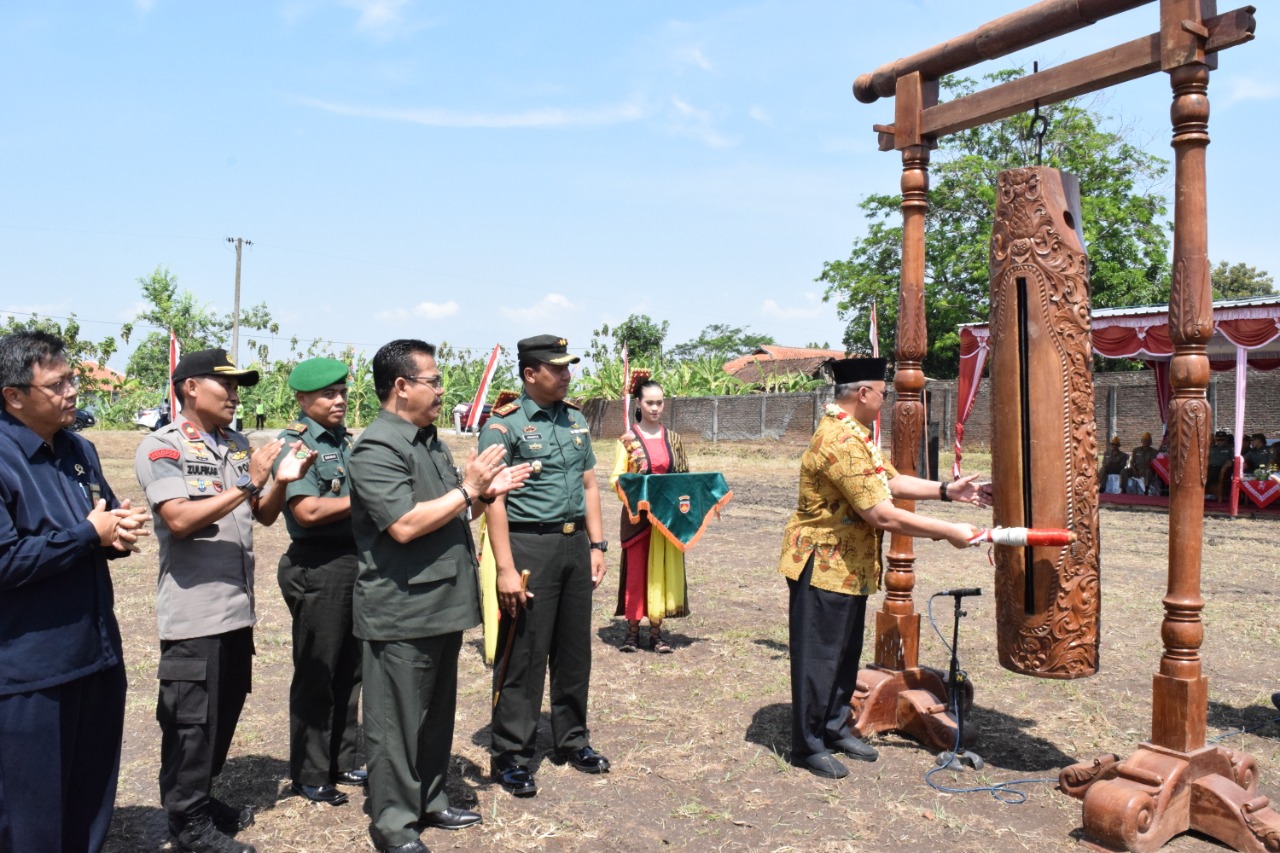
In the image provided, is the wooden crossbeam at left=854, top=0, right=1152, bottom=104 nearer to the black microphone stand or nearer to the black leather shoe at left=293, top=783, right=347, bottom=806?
the black microphone stand

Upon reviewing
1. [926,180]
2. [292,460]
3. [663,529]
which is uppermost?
[926,180]

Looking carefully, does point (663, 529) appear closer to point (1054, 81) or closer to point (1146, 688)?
point (1146, 688)

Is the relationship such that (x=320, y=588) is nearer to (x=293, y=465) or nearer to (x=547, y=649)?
(x=293, y=465)

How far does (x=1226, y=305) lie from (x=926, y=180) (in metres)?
10.2

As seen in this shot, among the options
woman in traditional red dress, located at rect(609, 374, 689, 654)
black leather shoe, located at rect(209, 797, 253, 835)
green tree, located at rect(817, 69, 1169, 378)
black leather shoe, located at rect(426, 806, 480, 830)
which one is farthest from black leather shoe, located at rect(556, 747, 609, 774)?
green tree, located at rect(817, 69, 1169, 378)

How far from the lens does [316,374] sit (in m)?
3.91

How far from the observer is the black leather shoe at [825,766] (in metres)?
4.12

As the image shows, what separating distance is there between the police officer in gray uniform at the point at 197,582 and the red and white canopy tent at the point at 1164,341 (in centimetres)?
880

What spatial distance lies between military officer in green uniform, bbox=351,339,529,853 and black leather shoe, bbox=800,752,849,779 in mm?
1666

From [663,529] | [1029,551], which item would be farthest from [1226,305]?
[1029,551]

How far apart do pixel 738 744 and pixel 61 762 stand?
2843 millimetres

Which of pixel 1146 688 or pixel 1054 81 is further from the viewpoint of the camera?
pixel 1146 688

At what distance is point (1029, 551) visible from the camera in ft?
12.6

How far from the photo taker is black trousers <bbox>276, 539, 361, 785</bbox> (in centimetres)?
379
